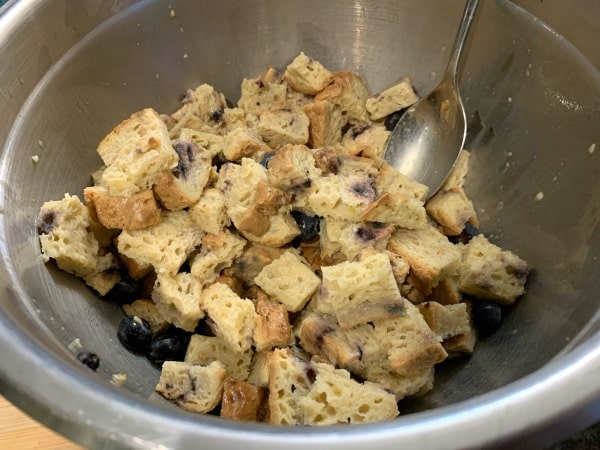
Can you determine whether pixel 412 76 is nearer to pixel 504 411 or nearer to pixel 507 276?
pixel 507 276

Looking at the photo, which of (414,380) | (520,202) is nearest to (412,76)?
(520,202)

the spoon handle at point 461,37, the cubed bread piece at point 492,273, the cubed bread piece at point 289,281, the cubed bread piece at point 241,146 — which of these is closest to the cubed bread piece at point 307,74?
the cubed bread piece at point 241,146

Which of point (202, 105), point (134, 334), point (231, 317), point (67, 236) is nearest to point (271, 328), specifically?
point (231, 317)

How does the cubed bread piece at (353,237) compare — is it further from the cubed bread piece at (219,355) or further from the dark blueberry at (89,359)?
the dark blueberry at (89,359)

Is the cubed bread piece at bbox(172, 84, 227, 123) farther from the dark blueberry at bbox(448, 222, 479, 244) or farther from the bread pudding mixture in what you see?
the dark blueberry at bbox(448, 222, 479, 244)

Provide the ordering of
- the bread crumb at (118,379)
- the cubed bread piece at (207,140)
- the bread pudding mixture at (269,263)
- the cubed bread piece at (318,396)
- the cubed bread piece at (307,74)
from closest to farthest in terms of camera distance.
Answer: the cubed bread piece at (318,396) → the bread crumb at (118,379) → the bread pudding mixture at (269,263) → the cubed bread piece at (207,140) → the cubed bread piece at (307,74)

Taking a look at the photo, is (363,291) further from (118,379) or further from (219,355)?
(118,379)
